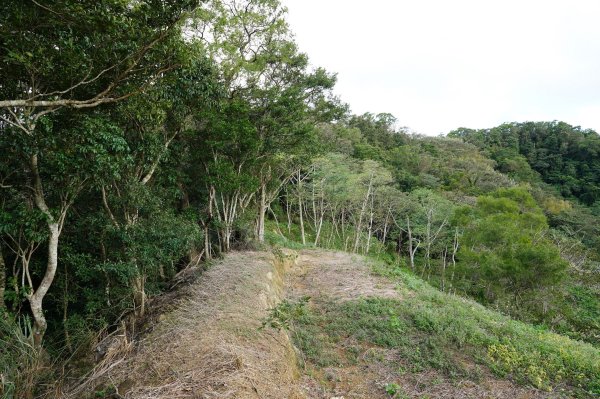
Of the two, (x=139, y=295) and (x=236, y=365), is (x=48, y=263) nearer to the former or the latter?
(x=139, y=295)

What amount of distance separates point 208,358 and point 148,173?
574 centimetres

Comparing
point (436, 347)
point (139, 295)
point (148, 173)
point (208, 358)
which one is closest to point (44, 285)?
point (139, 295)

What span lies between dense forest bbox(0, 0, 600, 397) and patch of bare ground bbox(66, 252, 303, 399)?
65.1 inches

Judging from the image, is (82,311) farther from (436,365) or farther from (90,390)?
(436,365)

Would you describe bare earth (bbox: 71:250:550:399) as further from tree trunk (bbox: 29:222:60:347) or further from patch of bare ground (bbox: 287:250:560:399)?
tree trunk (bbox: 29:222:60:347)

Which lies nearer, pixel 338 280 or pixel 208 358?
pixel 208 358

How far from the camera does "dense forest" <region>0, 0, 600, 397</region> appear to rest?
5156 millimetres

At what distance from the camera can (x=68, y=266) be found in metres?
8.13

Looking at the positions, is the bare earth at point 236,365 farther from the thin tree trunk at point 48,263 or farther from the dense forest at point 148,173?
the thin tree trunk at point 48,263

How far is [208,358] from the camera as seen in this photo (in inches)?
176

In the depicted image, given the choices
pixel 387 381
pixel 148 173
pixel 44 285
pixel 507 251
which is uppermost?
pixel 148 173

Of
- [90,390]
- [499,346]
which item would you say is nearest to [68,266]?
[90,390]

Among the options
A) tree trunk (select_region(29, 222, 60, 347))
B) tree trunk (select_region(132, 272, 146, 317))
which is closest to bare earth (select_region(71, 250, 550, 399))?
tree trunk (select_region(132, 272, 146, 317))

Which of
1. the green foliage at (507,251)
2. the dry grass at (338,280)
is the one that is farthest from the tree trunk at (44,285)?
the green foliage at (507,251)
